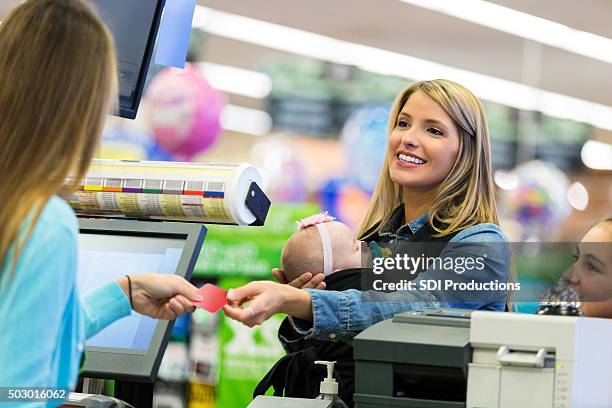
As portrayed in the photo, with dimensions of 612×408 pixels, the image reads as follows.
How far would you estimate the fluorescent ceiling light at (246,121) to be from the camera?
325 inches

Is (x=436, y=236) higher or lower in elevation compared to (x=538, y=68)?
lower

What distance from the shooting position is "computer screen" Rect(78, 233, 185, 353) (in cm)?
244

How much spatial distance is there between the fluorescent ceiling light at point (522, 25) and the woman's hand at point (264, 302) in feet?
18.7

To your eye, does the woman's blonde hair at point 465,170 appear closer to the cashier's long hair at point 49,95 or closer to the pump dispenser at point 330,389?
the pump dispenser at point 330,389

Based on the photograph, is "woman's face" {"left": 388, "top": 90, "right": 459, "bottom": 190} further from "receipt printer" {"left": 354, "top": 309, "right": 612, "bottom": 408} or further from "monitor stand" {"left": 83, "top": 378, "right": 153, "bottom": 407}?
"monitor stand" {"left": 83, "top": 378, "right": 153, "bottom": 407}

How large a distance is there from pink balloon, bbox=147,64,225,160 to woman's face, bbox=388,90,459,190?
3.25 meters

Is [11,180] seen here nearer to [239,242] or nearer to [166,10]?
[166,10]

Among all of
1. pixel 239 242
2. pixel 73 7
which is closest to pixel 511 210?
pixel 239 242

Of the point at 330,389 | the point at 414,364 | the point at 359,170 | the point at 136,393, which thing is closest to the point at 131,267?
the point at 136,393

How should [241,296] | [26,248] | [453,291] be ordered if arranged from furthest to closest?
[453,291]
[241,296]
[26,248]

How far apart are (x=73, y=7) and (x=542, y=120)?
6.83 metres

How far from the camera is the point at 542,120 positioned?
26.4 ft

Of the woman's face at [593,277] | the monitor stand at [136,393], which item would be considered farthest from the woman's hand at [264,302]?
the woman's face at [593,277]

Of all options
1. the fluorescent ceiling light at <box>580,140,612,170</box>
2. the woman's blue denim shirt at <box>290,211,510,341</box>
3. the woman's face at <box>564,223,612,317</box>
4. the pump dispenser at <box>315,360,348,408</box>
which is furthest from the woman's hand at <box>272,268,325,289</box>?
the fluorescent ceiling light at <box>580,140,612,170</box>
